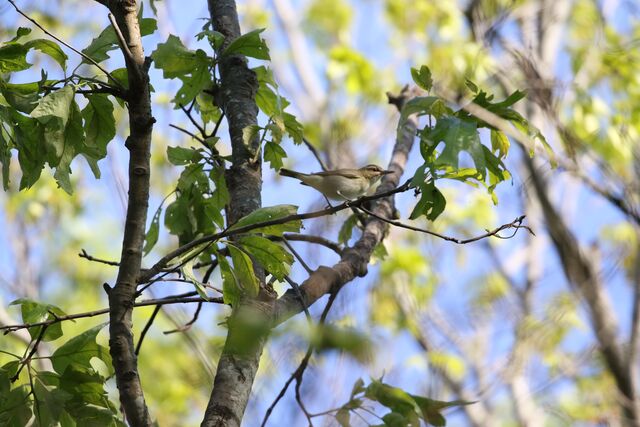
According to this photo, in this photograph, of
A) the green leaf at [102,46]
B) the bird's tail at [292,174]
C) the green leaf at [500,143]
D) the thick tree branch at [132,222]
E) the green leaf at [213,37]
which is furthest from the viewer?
the bird's tail at [292,174]

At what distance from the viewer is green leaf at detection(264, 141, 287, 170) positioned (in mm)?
2160

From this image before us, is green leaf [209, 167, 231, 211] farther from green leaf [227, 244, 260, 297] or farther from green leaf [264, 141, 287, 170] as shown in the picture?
green leaf [227, 244, 260, 297]

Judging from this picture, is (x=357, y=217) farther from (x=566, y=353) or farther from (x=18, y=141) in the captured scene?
(x=566, y=353)

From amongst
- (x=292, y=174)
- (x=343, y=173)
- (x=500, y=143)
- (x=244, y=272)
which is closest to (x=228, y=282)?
(x=244, y=272)

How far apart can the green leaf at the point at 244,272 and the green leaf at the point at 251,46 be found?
0.61m

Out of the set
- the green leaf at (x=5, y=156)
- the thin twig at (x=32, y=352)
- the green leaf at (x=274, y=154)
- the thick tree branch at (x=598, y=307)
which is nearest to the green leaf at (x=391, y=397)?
the green leaf at (x=274, y=154)

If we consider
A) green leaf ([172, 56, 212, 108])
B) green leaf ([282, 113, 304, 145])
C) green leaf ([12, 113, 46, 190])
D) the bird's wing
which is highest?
the bird's wing

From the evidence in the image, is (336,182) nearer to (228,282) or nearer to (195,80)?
(195,80)

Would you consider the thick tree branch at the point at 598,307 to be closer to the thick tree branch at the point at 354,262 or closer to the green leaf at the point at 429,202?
the thick tree branch at the point at 354,262

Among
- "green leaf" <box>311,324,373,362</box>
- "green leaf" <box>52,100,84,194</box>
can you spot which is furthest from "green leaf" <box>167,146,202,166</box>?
"green leaf" <box>311,324,373,362</box>

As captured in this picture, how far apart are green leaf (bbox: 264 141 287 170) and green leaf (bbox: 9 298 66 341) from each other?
742mm

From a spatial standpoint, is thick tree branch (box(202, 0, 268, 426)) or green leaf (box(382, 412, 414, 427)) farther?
green leaf (box(382, 412, 414, 427))

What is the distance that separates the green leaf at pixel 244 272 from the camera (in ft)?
5.57

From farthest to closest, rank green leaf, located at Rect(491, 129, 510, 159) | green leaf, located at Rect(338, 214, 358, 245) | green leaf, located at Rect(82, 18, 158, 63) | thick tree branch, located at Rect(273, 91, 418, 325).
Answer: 1. green leaf, located at Rect(338, 214, 358, 245)
2. green leaf, located at Rect(491, 129, 510, 159)
3. thick tree branch, located at Rect(273, 91, 418, 325)
4. green leaf, located at Rect(82, 18, 158, 63)
